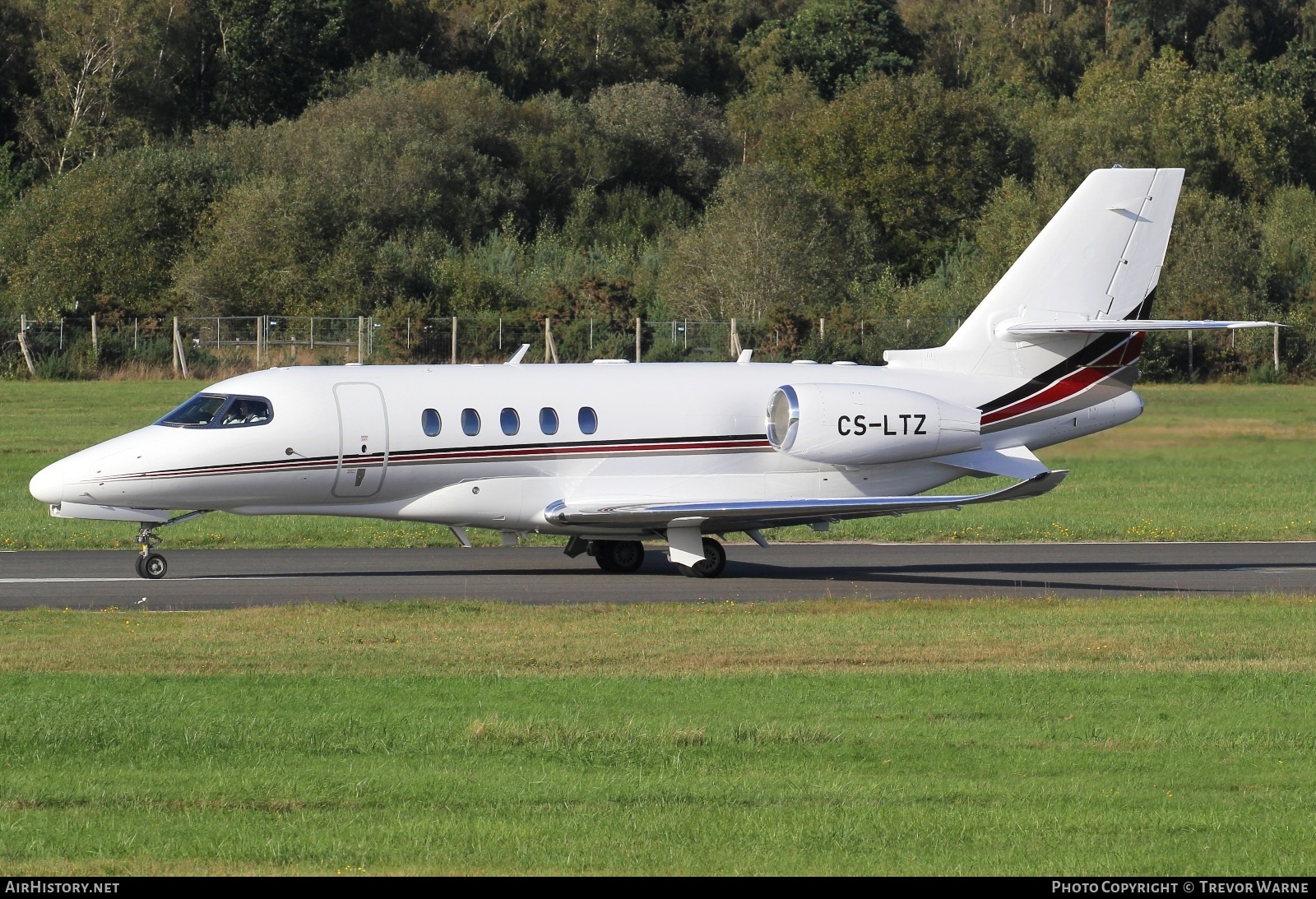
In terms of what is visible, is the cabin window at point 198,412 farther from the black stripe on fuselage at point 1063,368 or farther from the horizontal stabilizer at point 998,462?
the black stripe on fuselage at point 1063,368

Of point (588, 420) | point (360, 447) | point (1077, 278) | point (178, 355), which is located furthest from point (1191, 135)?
point (360, 447)

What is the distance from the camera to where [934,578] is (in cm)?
2375

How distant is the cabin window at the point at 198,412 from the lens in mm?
22000

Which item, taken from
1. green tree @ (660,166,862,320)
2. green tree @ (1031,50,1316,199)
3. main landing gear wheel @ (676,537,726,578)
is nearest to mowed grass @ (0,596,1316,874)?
main landing gear wheel @ (676,537,726,578)

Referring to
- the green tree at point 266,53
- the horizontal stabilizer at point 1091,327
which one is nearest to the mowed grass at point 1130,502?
the horizontal stabilizer at point 1091,327

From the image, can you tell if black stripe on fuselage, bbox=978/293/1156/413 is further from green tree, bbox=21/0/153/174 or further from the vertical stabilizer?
green tree, bbox=21/0/153/174

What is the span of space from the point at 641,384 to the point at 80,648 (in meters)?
9.60

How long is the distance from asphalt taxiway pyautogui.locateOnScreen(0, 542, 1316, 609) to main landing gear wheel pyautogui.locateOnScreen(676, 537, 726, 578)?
8.2 inches

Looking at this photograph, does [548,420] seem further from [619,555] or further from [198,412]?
[198,412]

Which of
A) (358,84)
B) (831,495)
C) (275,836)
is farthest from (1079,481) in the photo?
(358,84)

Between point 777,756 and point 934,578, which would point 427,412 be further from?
point 777,756

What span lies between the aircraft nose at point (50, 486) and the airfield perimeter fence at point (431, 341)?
3264 centimetres

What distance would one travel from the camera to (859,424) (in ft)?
77.8

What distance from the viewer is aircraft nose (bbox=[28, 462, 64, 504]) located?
21.2m
